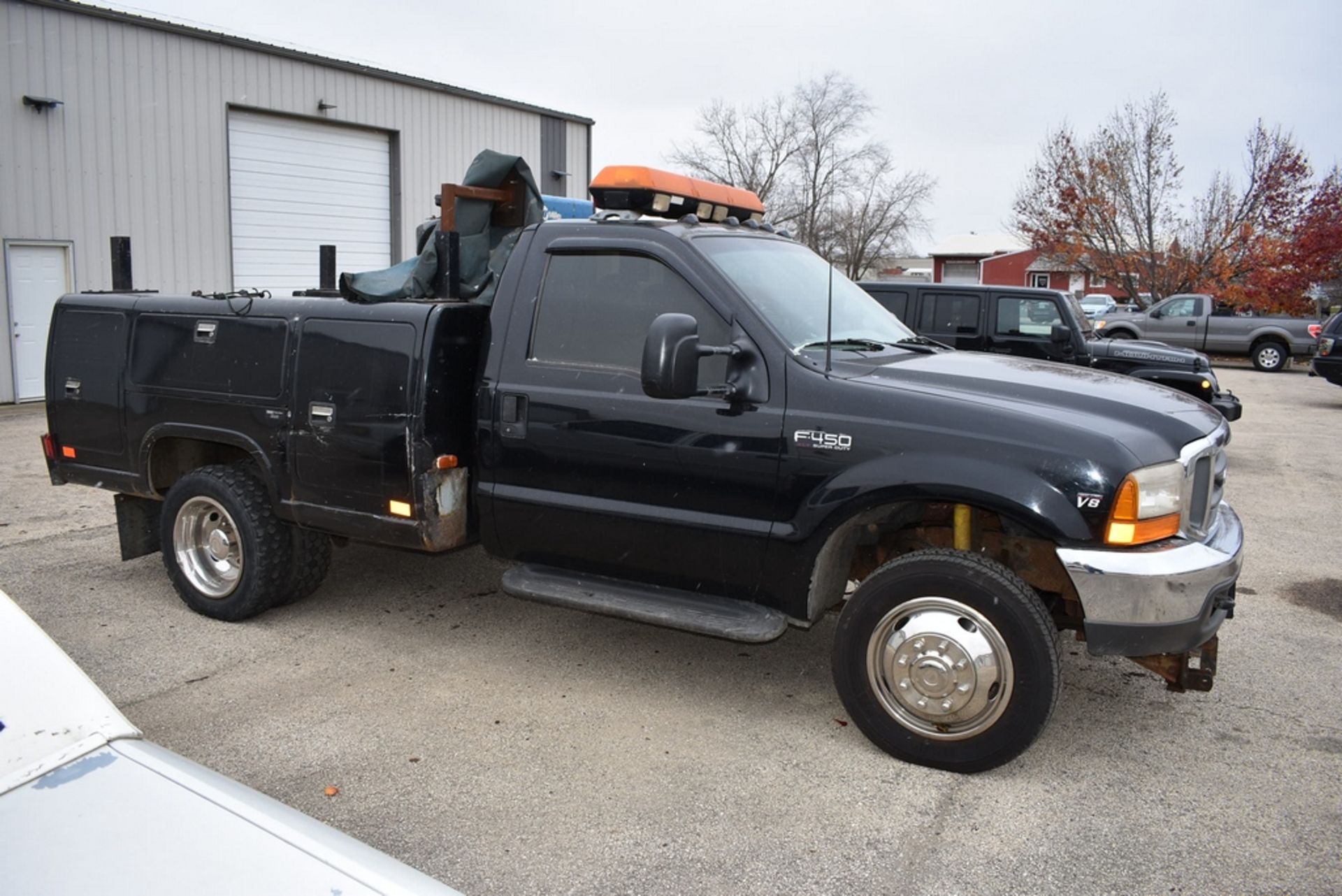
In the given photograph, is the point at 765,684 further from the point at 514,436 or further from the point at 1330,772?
the point at 1330,772

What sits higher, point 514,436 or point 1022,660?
point 514,436

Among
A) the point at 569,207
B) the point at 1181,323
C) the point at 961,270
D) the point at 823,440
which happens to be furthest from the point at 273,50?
the point at 961,270

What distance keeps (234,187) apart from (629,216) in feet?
50.6

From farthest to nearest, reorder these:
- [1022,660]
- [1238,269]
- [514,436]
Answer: [1238,269] → [514,436] → [1022,660]

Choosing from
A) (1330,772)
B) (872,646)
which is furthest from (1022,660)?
(1330,772)

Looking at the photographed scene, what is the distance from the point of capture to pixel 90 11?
1531 centimetres

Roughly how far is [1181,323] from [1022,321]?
52.9ft

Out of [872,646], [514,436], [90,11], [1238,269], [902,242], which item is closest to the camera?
[872,646]

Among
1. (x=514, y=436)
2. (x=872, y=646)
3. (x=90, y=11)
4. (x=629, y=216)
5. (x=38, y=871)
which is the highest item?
(x=90, y=11)

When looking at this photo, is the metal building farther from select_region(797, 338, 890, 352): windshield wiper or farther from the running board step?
select_region(797, 338, 890, 352): windshield wiper

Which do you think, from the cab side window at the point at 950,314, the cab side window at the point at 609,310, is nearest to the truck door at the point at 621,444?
the cab side window at the point at 609,310

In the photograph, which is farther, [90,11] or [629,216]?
[90,11]

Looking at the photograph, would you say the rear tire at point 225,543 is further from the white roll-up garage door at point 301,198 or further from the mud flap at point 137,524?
the white roll-up garage door at point 301,198

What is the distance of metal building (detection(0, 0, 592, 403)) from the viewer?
1498cm
